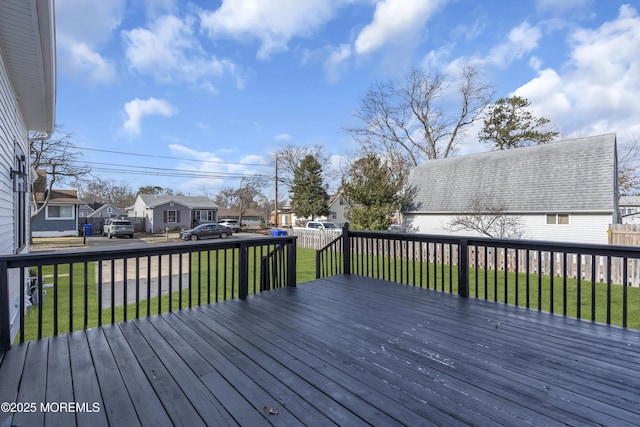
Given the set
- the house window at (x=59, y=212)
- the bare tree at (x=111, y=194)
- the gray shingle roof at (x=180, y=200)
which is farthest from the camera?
the bare tree at (x=111, y=194)

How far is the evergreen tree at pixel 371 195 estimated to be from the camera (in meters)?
12.8

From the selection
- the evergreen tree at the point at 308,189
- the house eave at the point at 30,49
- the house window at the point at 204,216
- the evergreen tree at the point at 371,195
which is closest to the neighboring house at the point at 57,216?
the house window at the point at 204,216

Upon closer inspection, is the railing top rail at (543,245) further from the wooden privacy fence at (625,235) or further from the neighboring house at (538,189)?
the neighboring house at (538,189)

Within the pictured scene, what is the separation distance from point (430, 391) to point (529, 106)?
957 inches

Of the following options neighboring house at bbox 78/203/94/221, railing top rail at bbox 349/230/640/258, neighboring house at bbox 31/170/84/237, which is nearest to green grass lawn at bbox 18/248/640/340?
railing top rail at bbox 349/230/640/258

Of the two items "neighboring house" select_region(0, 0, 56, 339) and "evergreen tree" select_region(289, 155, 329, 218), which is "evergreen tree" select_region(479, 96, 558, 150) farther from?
"neighboring house" select_region(0, 0, 56, 339)

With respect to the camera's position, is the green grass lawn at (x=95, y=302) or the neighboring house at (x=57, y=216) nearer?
the green grass lawn at (x=95, y=302)

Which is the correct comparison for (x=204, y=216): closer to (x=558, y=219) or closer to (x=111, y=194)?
(x=111, y=194)

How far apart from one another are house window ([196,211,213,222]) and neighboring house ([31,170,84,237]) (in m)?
9.48

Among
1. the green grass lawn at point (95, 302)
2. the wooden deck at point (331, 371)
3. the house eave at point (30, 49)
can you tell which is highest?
the house eave at point (30, 49)

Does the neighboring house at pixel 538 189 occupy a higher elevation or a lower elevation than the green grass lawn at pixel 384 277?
higher

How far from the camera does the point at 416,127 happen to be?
66.2ft

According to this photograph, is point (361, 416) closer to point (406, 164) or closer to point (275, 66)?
point (275, 66)

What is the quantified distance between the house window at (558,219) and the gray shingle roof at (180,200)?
2579 centimetres
